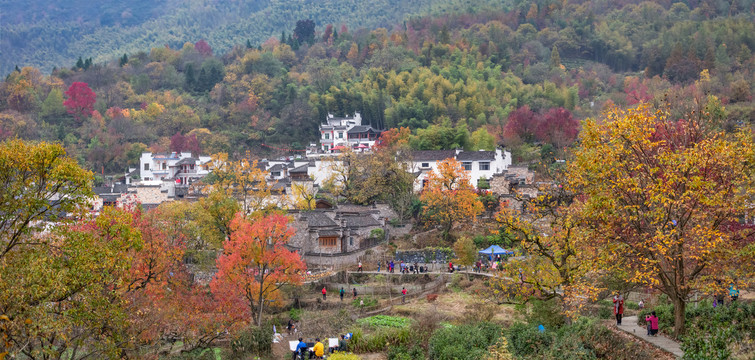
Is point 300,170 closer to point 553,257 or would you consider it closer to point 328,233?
point 328,233

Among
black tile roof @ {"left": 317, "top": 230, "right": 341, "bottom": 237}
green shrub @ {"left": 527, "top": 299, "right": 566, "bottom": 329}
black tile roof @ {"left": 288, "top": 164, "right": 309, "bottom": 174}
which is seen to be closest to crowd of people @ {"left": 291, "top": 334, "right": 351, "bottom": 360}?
green shrub @ {"left": 527, "top": 299, "right": 566, "bottom": 329}

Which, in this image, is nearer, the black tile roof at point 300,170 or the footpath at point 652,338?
the footpath at point 652,338

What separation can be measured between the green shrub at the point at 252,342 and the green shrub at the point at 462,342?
6.59 metres

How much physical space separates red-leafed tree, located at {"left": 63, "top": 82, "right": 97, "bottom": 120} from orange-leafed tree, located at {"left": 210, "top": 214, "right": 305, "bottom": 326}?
60.6m

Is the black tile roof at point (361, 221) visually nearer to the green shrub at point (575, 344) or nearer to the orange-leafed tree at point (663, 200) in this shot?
the green shrub at point (575, 344)

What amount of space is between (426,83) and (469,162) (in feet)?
98.5

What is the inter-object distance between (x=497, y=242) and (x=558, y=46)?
250 ft

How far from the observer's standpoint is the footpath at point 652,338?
13.6 meters

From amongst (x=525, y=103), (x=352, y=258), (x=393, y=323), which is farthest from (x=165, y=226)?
(x=525, y=103)

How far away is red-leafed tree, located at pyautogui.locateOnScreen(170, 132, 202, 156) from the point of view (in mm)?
65812

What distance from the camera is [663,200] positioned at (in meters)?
12.5

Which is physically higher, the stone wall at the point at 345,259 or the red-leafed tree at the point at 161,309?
the red-leafed tree at the point at 161,309

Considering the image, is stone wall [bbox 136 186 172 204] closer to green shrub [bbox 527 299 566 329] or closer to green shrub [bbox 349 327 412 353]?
green shrub [bbox 349 327 412 353]

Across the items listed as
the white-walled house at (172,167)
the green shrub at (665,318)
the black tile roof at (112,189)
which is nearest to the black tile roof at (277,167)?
the white-walled house at (172,167)
